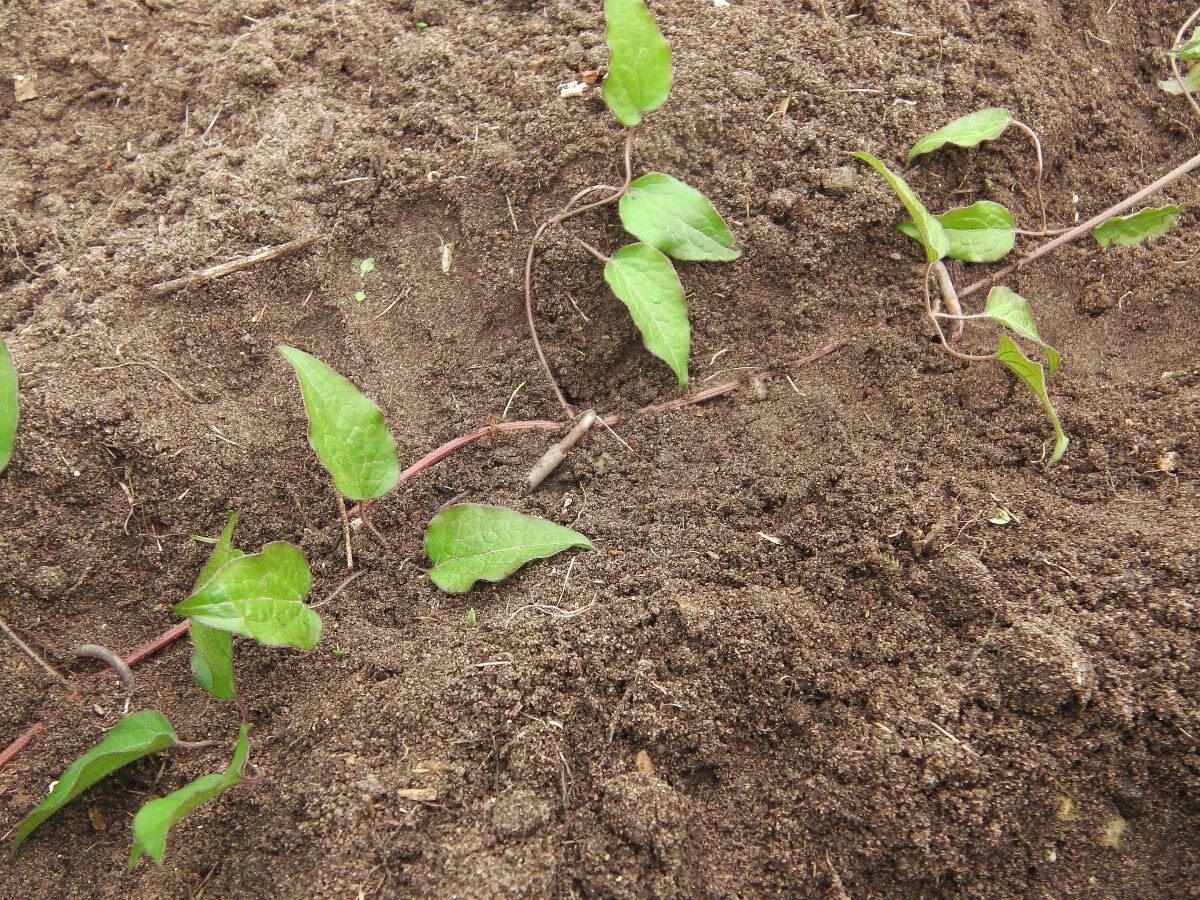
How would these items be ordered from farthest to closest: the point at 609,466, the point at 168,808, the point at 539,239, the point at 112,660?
the point at 539,239 < the point at 609,466 < the point at 112,660 < the point at 168,808

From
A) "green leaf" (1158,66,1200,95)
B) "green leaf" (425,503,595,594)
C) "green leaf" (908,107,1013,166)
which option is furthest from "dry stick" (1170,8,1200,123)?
"green leaf" (425,503,595,594)

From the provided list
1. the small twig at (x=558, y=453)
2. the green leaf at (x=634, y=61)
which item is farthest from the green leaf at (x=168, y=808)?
the green leaf at (x=634, y=61)

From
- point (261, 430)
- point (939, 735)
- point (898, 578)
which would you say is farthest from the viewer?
Result: point (261, 430)

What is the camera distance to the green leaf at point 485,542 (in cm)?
133

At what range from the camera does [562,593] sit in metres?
1.32

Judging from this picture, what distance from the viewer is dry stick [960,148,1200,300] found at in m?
1.56

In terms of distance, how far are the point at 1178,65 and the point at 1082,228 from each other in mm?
616

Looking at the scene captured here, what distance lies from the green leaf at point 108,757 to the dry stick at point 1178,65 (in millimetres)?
2353

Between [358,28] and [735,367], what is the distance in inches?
46.9

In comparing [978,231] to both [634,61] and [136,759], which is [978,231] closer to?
[634,61]

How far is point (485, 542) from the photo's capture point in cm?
135

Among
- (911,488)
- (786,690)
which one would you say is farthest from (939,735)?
(911,488)

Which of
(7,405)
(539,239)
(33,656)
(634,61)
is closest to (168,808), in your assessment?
(33,656)

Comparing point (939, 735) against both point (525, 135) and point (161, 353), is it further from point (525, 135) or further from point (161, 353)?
point (161, 353)
